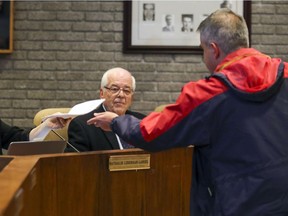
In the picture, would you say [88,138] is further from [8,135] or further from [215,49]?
[215,49]

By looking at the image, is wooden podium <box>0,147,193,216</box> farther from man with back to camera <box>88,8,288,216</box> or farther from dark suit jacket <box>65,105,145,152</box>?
dark suit jacket <box>65,105,145,152</box>

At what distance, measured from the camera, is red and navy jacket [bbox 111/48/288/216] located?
1.42m

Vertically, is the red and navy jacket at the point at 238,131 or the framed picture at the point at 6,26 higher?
the framed picture at the point at 6,26

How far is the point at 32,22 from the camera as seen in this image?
384 centimetres

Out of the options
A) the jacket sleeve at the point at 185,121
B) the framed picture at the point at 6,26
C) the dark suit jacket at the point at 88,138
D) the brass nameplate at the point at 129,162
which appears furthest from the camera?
the framed picture at the point at 6,26

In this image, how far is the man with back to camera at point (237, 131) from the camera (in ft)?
4.67

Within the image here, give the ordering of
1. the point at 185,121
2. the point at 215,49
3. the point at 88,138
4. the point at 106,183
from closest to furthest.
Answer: the point at 185,121 < the point at 215,49 < the point at 106,183 < the point at 88,138

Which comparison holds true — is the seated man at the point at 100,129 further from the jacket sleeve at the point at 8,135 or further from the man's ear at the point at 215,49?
the man's ear at the point at 215,49

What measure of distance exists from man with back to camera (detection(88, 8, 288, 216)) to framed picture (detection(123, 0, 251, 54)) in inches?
94.3

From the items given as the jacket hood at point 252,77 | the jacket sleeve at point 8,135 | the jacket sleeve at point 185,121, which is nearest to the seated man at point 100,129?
the jacket sleeve at point 8,135

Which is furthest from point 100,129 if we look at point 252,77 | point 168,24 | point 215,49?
point 168,24

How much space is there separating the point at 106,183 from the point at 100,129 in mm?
730

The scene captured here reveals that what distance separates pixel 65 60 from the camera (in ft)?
12.7

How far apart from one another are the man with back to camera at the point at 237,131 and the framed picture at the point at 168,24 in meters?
2.40
